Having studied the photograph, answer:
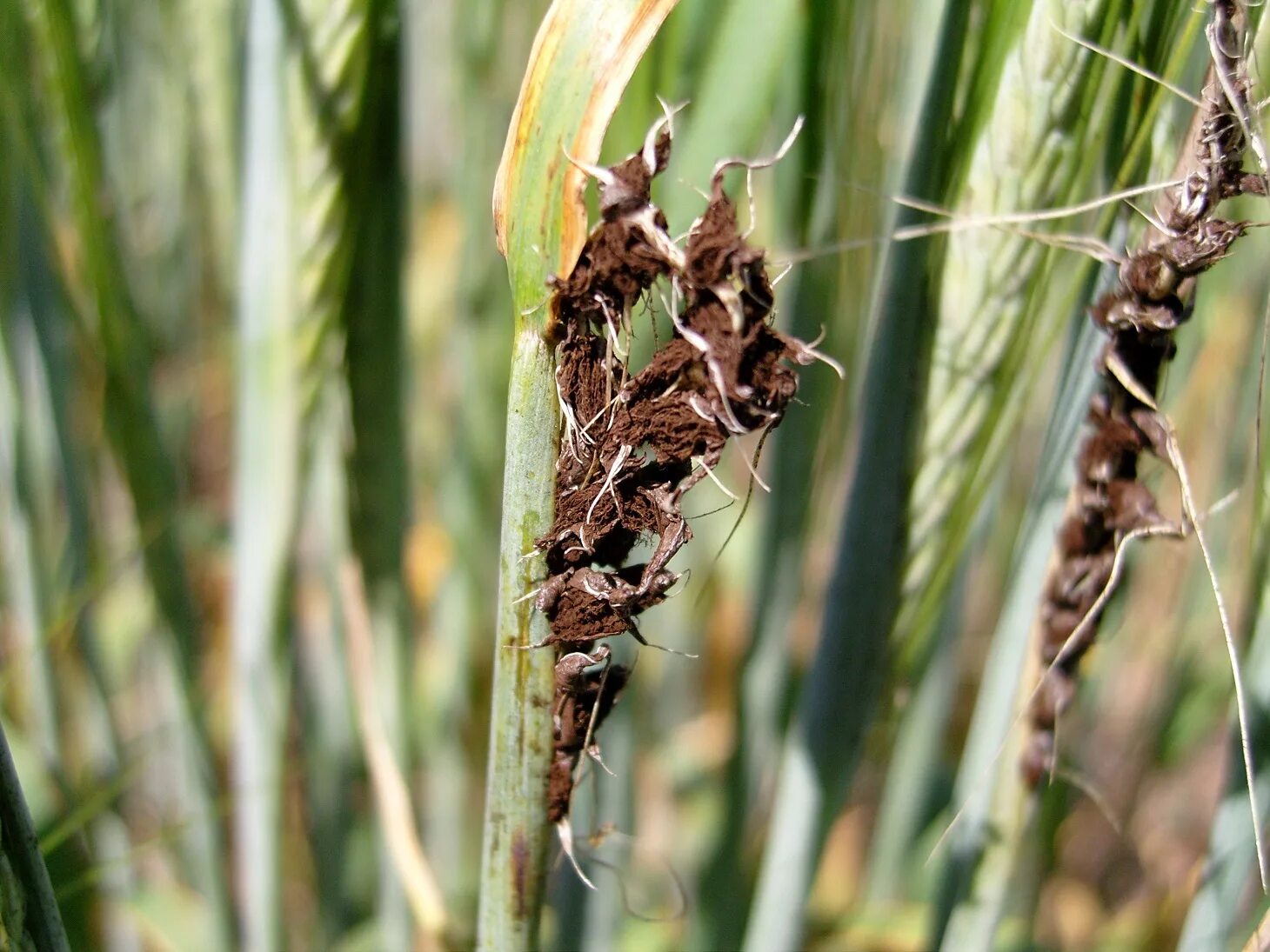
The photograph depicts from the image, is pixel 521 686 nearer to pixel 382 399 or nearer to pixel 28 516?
pixel 382 399

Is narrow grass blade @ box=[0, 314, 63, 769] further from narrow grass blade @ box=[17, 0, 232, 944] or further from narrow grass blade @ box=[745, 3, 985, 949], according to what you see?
narrow grass blade @ box=[745, 3, 985, 949]

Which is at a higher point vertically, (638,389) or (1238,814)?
(638,389)

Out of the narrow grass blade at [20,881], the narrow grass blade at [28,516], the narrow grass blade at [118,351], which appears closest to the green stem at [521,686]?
the narrow grass blade at [20,881]

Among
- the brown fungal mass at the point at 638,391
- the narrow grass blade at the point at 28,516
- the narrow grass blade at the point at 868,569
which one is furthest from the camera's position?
the narrow grass blade at the point at 28,516

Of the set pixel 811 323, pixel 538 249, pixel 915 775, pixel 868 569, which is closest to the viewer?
pixel 538 249

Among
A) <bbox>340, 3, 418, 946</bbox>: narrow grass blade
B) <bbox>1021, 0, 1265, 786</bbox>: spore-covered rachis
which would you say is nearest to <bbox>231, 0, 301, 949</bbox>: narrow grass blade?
<bbox>340, 3, 418, 946</bbox>: narrow grass blade

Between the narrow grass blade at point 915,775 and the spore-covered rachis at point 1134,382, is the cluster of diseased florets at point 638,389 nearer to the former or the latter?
the spore-covered rachis at point 1134,382

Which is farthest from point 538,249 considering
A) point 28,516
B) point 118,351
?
point 28,516
